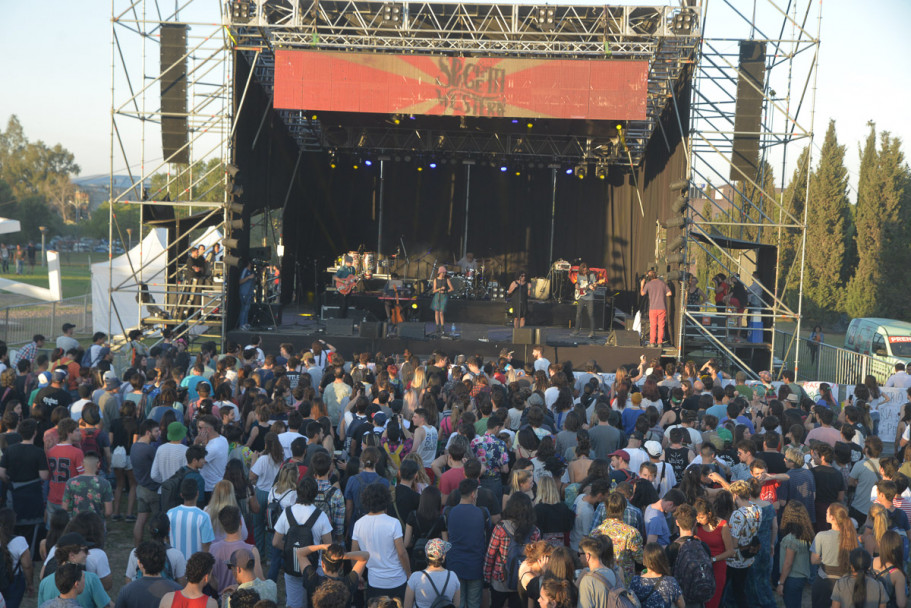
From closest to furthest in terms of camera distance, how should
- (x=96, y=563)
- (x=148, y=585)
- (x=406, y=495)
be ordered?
(x=148, y=585), (x=96, y=563), (x=406, y=495)

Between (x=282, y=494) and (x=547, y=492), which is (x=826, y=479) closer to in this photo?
(x=547, y=492)

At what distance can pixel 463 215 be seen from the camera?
74.4 feet

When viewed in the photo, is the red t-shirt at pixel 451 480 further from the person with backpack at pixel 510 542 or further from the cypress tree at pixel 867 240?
the cypress tree at pixel 867 240

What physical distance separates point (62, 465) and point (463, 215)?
1723cm

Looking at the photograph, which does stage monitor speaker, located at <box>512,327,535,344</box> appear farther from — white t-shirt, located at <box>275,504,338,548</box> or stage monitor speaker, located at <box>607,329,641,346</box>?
white t-shirt, located at <box>275,504,338,548</box>

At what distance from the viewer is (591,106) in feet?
47.9

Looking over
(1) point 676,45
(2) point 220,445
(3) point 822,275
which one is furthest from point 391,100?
(3) point 822,275

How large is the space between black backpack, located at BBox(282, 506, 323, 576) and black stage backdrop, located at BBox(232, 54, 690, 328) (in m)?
16.5

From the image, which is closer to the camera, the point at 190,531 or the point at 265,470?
the point at 190,531

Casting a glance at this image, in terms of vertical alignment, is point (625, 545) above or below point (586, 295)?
below

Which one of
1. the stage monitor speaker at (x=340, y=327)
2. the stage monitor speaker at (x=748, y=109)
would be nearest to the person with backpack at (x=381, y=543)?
the stage monitor speaker at (x=340, y=327)

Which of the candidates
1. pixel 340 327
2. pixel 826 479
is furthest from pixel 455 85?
pixel 826 479

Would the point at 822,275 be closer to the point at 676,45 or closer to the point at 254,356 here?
the point at 676,45

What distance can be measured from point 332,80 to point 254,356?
20.8ft
